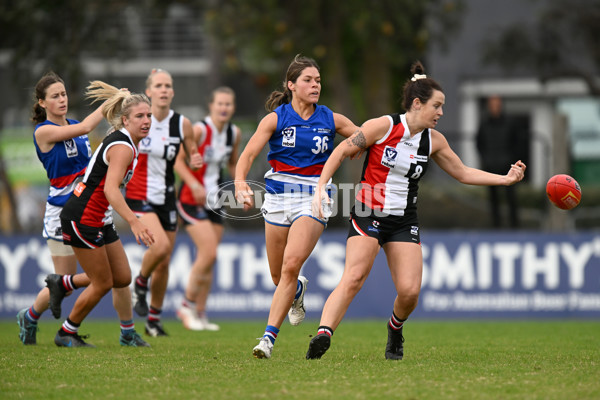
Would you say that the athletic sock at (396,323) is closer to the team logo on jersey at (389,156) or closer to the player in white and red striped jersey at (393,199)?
the player in white and red striped jersey at (393,199)

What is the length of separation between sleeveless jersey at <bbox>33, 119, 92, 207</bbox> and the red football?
413 cm

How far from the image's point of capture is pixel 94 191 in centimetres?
714

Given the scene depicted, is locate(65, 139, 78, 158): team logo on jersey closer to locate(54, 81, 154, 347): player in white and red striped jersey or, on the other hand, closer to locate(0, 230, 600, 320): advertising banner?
locate(54, 81, 154, 347): player in white and red striped jersey

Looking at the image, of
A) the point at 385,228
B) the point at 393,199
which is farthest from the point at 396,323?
the point at 393,199

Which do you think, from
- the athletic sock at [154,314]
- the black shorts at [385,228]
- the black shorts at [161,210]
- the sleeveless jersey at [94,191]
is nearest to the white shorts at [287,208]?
the black shorts at [385,228]

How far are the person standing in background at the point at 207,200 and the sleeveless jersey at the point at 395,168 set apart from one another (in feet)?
11.6

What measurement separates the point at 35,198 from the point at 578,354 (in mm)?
10929

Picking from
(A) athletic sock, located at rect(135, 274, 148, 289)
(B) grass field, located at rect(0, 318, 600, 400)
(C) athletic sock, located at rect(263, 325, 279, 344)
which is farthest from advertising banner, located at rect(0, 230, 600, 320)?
(C) athletic sock, located at rect(263, 325, 279, 344)

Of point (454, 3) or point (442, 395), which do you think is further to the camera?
point (454, 3)

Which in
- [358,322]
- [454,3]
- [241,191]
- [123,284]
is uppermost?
[454,3]

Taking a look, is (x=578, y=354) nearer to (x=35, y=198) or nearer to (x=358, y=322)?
(x=358, y=322)

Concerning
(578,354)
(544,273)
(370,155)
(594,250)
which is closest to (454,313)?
(544,273)

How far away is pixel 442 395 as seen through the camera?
5.11m

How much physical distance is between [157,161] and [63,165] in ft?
4.87
